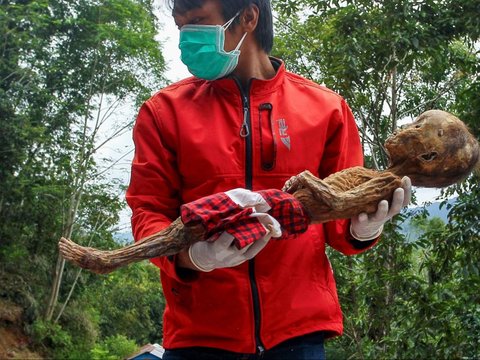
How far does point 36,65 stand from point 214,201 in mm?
12416

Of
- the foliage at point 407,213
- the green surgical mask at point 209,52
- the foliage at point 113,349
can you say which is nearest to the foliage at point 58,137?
the foliage at point 113,349

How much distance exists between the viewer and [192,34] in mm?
1934

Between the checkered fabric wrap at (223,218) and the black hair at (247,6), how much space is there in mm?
598

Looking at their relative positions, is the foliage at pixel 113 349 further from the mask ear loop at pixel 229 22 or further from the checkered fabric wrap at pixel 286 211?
the checkered fabric wrap at pixel 286 211

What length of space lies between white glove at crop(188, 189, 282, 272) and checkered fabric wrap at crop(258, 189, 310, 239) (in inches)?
0.9

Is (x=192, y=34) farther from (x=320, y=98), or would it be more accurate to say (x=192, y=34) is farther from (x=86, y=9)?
(x=86, y=9)

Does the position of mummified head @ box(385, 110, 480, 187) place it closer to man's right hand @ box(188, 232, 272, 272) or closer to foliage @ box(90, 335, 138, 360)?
man's right hand @ box(188, 232, 272, 272)

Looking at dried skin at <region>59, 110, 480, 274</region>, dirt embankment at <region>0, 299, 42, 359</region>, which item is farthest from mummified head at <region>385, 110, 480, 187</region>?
dirt embankment at <region>0, 299, 42, 359</region>

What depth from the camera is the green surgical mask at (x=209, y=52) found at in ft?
6.18

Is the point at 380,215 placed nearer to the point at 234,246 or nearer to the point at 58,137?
the point at 234,246

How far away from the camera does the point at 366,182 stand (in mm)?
1723

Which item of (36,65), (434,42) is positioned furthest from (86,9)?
(434,42)

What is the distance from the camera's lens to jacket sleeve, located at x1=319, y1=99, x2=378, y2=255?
5.89 feet

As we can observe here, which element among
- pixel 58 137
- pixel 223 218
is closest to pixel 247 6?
pixel 223 218
